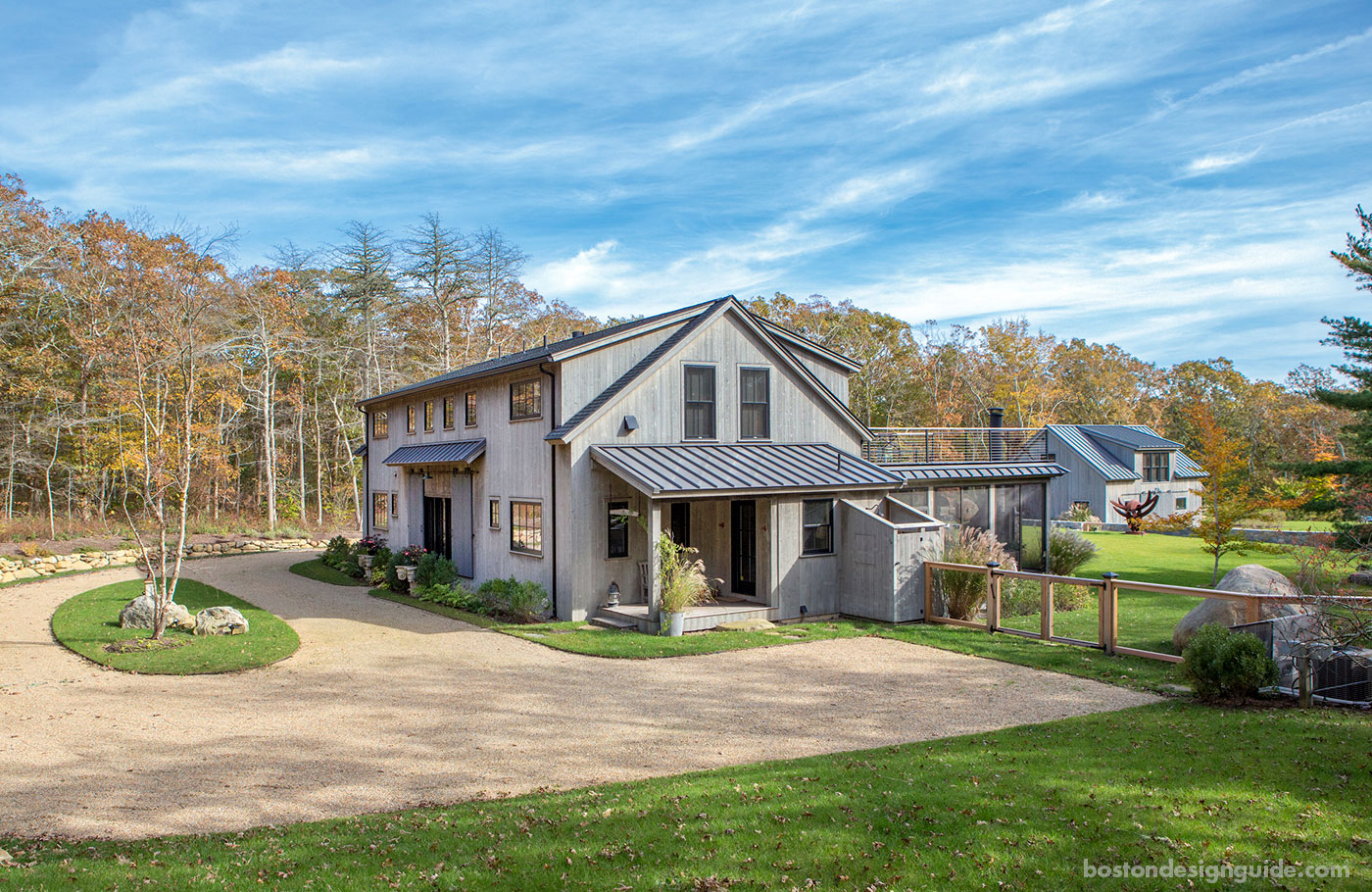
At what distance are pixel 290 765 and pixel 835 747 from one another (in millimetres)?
5453

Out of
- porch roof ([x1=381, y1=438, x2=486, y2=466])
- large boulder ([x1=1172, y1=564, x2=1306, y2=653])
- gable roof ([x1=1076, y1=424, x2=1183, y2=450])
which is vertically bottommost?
large boulder ([x1=1172, y1=564, x2=1306, y2=653])

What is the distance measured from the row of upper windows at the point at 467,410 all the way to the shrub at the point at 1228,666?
12.0 m

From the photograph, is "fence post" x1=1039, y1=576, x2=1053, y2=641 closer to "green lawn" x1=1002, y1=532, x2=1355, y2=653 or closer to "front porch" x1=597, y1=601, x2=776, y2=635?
"green lawn" x1=1002, y1=532, x2=1355, y2=653

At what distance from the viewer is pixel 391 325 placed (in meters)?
43.0

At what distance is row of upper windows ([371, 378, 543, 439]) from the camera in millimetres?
17391

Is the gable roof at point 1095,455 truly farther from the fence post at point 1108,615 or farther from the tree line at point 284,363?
the fence post at point 1108,615

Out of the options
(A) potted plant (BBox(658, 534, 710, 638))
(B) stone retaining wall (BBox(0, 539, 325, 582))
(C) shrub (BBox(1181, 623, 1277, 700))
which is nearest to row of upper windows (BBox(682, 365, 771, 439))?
(A) potted plant (BBox(658, 534, 710, 638))

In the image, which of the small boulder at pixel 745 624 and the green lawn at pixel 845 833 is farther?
the small boulder at pixel 745 624

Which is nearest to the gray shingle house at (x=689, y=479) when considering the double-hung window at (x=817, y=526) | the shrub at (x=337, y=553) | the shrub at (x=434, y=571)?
the double-hung window at (x=817, y=526)

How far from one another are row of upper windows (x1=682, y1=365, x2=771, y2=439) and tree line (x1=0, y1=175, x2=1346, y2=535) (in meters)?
9.74

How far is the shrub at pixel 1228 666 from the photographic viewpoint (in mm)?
9328

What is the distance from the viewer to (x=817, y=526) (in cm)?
1714

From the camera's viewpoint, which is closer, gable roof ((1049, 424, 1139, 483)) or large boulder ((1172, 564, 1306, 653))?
large boulder ((1172, 564, 1306, 653))

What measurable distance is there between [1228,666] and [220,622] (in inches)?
623
